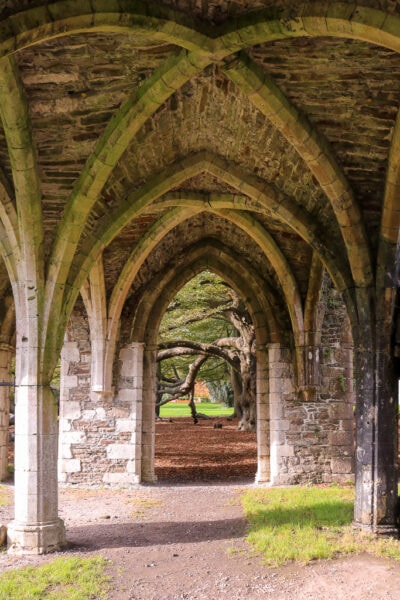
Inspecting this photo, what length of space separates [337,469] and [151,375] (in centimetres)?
363

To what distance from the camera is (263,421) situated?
37.7 ft

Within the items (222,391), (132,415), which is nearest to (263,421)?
(132,415)

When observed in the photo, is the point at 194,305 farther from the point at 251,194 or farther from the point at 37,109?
the point at 37,109

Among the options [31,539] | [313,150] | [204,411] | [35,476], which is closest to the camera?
[31,539]

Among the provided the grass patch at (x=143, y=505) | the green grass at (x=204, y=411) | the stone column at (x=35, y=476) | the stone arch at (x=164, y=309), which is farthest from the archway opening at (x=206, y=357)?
the green grass at (x=204, y=411)

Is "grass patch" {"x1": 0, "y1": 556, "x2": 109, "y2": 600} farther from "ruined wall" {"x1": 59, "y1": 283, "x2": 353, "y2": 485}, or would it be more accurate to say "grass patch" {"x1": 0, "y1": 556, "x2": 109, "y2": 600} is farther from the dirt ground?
"ruined wall" {"x1": 59, "y1": 283, "x2": 353, "y2": 485}

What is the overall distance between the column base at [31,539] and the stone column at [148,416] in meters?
4.94

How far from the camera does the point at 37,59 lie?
18.1ft

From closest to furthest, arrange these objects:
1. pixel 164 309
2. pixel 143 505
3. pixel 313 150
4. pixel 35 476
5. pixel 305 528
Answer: pixel 35 476 < pixel 313 150 < pixel 305 528 < pixel 143 505 < pixel 164 309

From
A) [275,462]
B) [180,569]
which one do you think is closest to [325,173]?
[180,569]

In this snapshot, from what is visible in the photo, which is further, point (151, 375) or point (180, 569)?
point (151, 375)

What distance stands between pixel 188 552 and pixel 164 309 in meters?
5.86

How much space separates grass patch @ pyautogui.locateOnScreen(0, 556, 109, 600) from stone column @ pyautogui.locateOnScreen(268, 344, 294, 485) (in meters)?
5.52

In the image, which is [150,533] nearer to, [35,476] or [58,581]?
[35,476]
